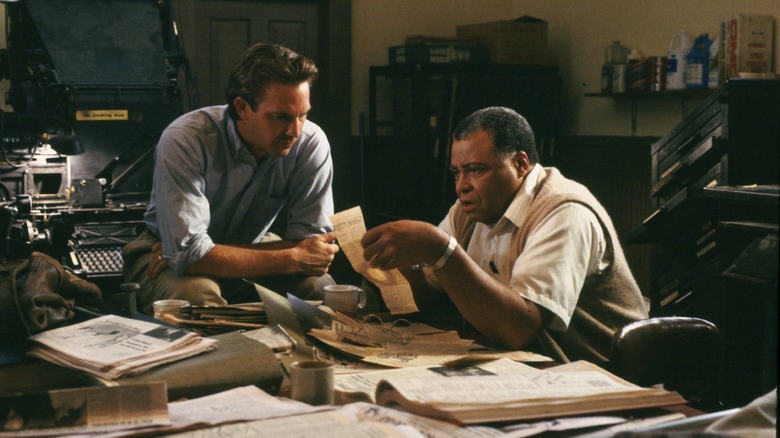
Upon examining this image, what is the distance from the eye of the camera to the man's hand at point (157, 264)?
2809 mm

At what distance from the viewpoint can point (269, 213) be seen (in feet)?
10.2

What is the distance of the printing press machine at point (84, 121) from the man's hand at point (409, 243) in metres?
2.29

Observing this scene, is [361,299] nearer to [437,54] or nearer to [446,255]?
[446,255]

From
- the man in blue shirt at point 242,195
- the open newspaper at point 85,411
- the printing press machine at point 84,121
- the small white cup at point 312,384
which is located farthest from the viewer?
the printing press machine at point 84,121

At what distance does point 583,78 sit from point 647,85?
3.28ft

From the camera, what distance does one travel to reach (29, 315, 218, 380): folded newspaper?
1417mm

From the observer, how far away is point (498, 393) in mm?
1310

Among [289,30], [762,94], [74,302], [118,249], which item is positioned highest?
[289,30]

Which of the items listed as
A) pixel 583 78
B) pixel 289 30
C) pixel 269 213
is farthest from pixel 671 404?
pixel 289 30

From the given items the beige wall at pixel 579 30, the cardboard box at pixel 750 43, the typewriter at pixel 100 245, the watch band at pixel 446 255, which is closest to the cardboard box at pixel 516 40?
the beige wall at pixel 579 30

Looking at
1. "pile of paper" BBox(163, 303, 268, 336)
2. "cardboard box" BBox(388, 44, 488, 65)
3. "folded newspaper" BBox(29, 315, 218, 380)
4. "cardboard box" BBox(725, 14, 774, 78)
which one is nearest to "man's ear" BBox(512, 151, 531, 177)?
"pile of paper" BBox(163, 303, 268, 336)

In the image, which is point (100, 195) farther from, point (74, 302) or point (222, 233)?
point (74, 302)

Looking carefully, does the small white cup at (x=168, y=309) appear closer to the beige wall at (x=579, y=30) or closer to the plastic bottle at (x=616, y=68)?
the beige wall at (x=579, y=30)

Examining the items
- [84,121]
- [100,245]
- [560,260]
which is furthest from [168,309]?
[84,121]
